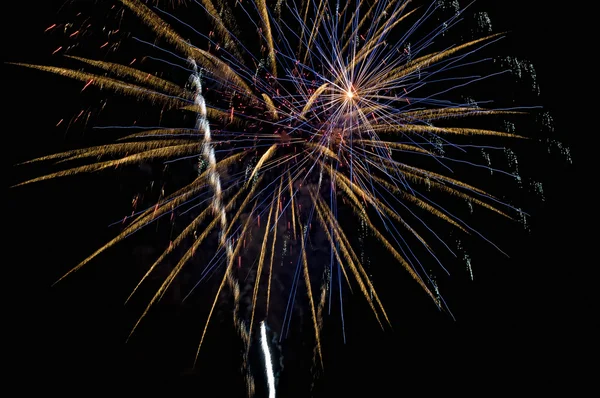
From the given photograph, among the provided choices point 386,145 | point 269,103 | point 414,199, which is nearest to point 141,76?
point 269,103

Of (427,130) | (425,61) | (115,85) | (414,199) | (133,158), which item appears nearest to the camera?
(115,85)

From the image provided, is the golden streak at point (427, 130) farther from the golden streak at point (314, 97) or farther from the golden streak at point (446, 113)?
the golden streak at point (314, 97)

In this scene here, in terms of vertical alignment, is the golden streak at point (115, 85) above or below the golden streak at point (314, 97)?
above

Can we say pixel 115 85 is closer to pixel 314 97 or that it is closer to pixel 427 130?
pixel 314 97

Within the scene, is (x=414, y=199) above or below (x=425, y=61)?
→ below

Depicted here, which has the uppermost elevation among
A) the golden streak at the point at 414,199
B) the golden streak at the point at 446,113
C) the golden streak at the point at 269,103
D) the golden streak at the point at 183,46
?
the golden streak at the point at 183,46

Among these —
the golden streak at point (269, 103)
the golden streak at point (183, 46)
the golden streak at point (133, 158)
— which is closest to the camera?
the golden streak at point (183, 46)

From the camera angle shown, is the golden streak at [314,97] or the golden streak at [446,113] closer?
the golden streak at [314,97]

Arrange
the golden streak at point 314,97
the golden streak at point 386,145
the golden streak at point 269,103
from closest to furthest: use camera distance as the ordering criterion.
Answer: the golden streak at point 314,97 → the golden streak at point 269,103 → the golden streak at point 386,145

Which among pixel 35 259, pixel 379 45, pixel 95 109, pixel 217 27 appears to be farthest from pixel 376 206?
pixel 35 259

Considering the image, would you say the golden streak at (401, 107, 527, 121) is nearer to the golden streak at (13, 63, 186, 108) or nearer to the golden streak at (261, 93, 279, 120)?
the golden streak at (261, 93, 279, 120)

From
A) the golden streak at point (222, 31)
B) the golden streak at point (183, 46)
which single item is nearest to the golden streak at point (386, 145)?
the golden streak at point (183, 46)

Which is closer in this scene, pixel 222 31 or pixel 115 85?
pixel 115 85
